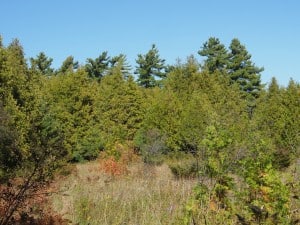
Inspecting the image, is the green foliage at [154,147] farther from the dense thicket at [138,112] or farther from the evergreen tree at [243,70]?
the evergreen tree at [243,70]

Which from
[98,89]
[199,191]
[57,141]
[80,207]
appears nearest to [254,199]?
[199,191]

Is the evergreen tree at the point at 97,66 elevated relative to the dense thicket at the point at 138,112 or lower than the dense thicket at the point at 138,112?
elevated

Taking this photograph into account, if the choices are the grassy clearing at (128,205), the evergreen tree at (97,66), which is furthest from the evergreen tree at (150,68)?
the grassy clearing at (128,205)

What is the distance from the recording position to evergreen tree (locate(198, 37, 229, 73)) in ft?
163

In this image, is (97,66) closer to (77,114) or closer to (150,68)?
(150,68)

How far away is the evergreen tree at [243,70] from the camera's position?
159ft

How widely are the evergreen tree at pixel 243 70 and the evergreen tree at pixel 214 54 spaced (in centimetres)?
83

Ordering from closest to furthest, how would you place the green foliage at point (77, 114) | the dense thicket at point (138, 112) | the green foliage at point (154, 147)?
the dense thicket at point (138, 112) < the green foliage at point (154, 147) < the green foliage at point (77, 114)

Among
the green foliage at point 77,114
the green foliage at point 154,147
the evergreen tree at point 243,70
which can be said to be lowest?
the green foliage at point 154,147

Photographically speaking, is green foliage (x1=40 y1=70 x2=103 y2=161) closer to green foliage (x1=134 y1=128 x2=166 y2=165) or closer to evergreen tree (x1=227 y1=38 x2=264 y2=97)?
green foliage (x1=134 y1=128 x2=166 y2=165)

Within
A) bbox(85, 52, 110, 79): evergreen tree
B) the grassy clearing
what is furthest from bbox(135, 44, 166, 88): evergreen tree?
the grassy clearing

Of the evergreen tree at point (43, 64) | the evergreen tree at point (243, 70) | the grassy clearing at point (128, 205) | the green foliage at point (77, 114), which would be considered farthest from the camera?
the evergreen tree at point (43, 64)

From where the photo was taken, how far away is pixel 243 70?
1911 inches

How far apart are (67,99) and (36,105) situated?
283 inches
